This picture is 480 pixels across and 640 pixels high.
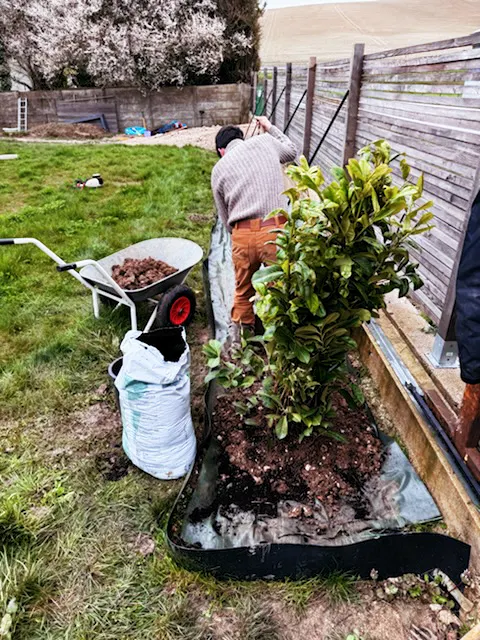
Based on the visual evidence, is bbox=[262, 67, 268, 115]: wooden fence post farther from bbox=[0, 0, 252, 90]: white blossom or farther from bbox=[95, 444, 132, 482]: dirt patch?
bbox=[95, 444, 132, 482]: dirt patch

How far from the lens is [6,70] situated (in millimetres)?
16594

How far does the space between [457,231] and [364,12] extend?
37.4 m

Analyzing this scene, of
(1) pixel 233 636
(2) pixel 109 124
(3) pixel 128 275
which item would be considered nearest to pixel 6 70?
(2) pixel 109 124

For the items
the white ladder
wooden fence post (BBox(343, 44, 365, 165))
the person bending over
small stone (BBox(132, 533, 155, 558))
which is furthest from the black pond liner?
the white ladder

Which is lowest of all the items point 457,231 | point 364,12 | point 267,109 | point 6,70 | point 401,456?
point 401,456

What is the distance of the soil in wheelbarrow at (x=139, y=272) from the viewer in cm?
328

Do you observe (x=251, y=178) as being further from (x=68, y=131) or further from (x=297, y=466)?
(x=68, y=131)

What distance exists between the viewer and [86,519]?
6.52ft

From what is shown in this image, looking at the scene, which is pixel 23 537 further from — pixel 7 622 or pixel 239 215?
pixel 239 215

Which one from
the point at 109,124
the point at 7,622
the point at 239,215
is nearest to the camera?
the point at 7,622

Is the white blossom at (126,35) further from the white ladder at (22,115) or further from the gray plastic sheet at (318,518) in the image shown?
the gray plastic sheet at (318,518)

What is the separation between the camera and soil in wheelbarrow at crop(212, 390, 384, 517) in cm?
202

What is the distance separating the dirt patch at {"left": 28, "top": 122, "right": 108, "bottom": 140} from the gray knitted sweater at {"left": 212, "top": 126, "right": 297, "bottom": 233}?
498 inches

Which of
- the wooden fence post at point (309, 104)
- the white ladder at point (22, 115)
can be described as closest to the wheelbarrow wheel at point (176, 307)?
the wooden fence post at point (309, 104)
